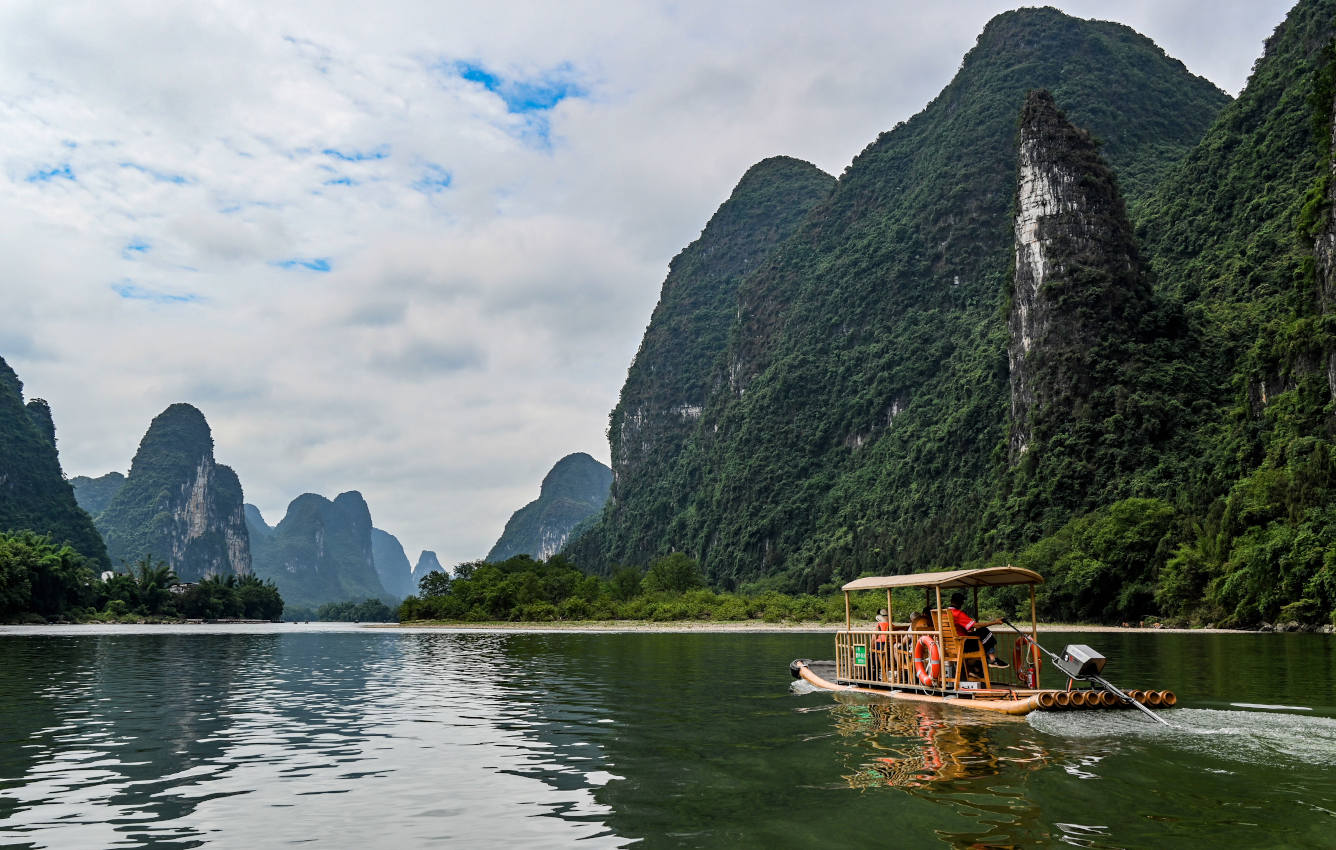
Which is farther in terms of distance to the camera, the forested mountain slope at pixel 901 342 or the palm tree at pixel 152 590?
the forested mountain slope at pixel 901 342

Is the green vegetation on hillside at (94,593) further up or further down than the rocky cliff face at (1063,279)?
further down

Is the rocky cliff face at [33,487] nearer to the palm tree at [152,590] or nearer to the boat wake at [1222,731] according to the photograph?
the palm tree at [152,590]

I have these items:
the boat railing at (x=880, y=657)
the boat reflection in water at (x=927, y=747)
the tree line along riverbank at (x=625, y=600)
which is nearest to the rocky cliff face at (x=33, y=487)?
the tree line along riverbank at (x=625, y=600)

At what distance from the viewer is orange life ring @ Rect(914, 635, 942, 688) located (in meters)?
16.7

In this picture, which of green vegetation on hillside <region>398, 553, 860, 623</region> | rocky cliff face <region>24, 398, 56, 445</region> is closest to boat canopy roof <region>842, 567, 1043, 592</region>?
green vegetation on hillside <region>398, 553, 860, 623</region>

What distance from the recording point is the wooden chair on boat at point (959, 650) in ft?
53.4

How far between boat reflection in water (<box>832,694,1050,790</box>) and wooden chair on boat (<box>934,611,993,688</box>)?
971 mm

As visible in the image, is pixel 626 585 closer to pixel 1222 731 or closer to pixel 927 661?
pixel 927 661

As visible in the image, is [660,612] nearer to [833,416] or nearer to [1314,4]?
[833,416]

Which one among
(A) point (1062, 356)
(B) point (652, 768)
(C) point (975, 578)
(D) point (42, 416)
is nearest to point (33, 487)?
(D) point (42, 416)

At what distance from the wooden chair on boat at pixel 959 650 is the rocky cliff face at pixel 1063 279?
78.3 metres

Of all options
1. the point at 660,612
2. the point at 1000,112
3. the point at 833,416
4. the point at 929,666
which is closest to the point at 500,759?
the point at 929,666

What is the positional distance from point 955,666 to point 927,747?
4725 mm

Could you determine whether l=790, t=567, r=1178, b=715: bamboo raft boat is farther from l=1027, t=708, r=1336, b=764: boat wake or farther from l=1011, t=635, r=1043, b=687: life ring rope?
l=1027, t=708, r=1336, b=764: boat wake
